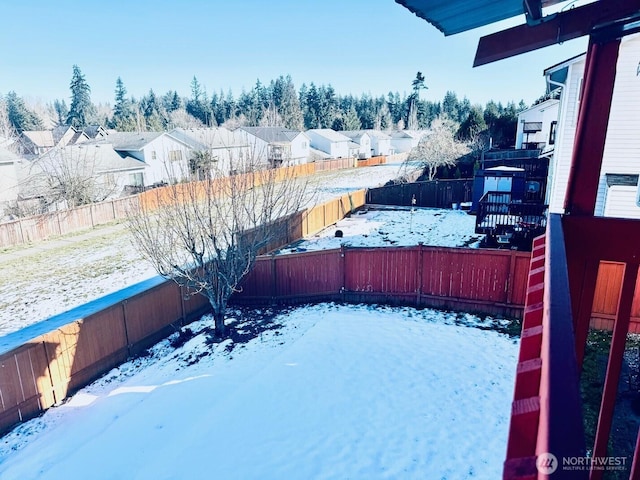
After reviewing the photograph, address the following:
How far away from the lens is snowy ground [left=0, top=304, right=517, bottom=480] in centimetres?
605

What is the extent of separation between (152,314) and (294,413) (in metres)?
4.79

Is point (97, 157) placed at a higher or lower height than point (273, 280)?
higher

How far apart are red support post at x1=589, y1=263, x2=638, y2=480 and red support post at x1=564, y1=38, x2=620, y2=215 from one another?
48 cm

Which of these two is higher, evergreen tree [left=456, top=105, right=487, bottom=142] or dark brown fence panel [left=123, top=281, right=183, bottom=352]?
evergreen tree [left=456, top=105, right=487, bottom=142]

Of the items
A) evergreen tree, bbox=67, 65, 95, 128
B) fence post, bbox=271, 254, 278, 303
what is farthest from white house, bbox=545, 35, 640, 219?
evergreen tree, bbox=67, 65, 95, 128

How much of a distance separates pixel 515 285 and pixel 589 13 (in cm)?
906

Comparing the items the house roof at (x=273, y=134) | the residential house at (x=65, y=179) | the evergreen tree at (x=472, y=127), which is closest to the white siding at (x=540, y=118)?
the evergreen tree at (x=472, y=127)

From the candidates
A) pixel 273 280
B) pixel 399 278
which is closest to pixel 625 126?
pixel 399 278

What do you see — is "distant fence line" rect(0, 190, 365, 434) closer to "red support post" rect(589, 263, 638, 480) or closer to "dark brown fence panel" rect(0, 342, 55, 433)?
"dark brown fence panel" rect(0, 342, 55, 433)

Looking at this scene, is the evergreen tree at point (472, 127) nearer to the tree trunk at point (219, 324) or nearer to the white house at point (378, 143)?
the white house at point (378, 143)

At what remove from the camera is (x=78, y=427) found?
726cm

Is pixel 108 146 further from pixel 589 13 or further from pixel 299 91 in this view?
pixel 299 91

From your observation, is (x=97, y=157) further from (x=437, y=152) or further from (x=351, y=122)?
(x=351, y=122)

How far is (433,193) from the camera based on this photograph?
25000 millimetres
